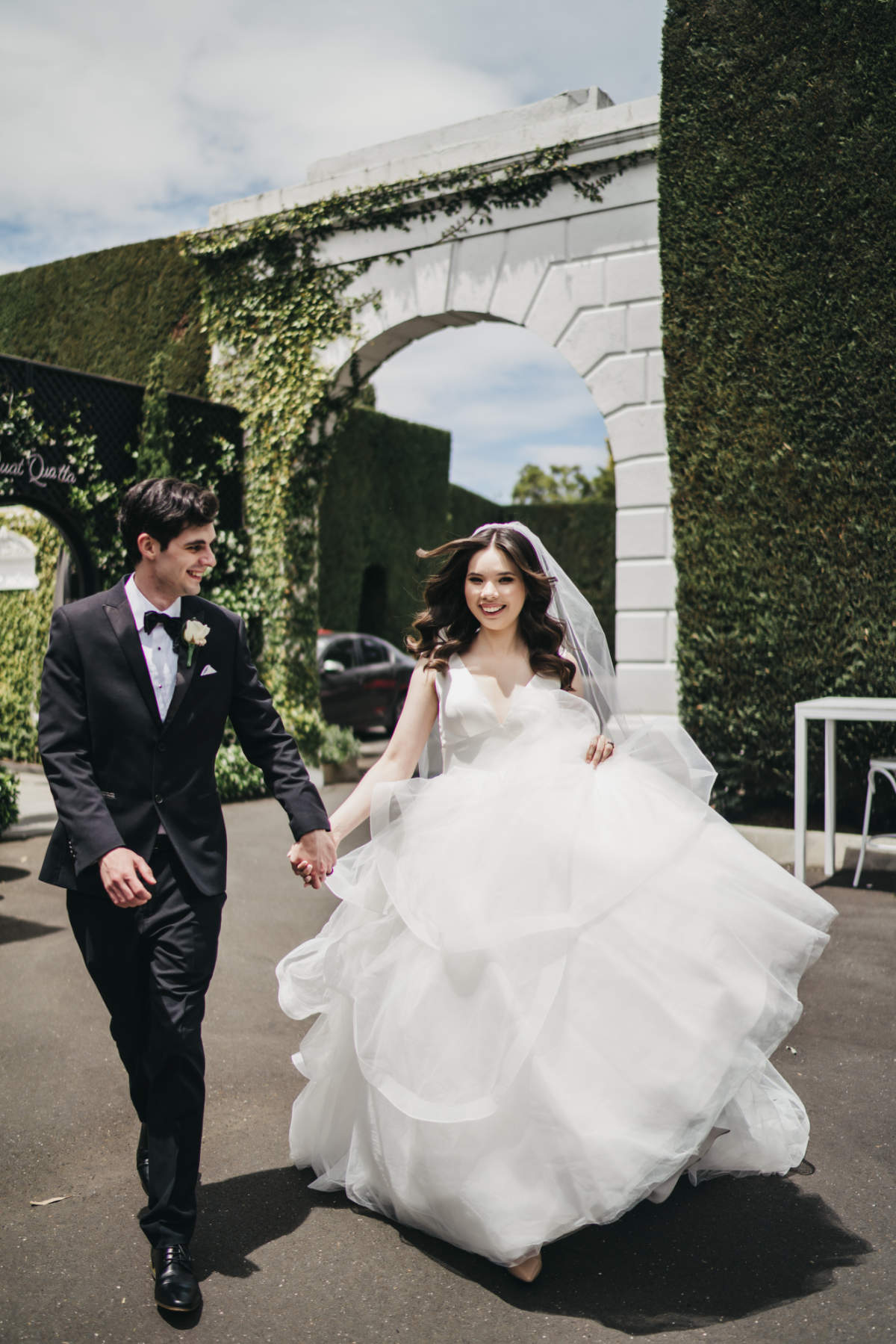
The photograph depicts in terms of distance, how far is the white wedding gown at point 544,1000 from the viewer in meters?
2.68

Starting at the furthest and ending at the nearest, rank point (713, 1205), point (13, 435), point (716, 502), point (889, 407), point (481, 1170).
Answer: point (13, 435) → point (716, 502) → point (889, 407) → point (713, 1205) → point (481, 1170)

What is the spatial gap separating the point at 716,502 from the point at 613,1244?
6.55 m

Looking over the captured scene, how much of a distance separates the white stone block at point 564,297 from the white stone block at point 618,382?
6.9 inches

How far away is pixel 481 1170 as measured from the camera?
273cm

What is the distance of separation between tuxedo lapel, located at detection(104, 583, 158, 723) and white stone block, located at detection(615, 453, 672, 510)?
24.3 ft

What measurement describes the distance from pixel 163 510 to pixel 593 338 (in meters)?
7.89

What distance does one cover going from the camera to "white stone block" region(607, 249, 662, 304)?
973 centimetres

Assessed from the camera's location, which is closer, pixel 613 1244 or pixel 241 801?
pixel 613 1244

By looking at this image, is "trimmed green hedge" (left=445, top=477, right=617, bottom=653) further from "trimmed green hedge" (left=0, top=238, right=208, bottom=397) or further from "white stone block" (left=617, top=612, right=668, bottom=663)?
"white stone block" (left=617, top=612, right=668, bottom=663)

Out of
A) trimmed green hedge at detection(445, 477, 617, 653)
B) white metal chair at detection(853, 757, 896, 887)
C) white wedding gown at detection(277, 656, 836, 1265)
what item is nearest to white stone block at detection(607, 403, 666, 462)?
white metal chair at detection(853, 757, 896, 887)

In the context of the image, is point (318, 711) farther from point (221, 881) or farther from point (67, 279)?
point (221, 881)

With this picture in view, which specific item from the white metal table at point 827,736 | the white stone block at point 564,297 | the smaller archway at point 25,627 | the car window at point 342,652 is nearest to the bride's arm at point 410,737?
the white metal table at point 827,736

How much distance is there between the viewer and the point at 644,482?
32.1 ft

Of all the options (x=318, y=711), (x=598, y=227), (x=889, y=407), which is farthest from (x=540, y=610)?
(x=318, y=711)
